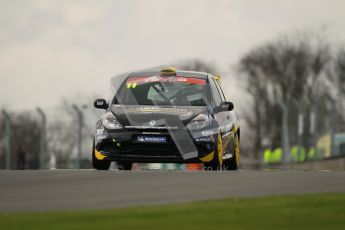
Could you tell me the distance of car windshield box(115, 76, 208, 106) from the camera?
17031mm

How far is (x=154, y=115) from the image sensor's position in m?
16.4

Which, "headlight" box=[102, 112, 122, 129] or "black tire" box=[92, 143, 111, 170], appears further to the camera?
"black tire" box=[92, 143, 111, 170]

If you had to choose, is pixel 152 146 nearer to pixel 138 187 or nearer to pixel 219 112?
pixel 219 112

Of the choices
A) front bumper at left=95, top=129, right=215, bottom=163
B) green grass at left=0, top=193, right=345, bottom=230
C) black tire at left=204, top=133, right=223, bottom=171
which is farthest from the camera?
black tire at left=204, top=133, right=223, bottom=171

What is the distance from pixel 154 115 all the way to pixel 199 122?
2.16ft

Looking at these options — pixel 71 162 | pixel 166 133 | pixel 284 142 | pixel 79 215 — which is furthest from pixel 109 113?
pixel 284 142

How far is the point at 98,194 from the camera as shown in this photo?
39.1 ft

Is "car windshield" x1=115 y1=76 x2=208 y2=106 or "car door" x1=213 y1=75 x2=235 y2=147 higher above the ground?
"car windshield" x1=115 y1=76 x2=208 y2=106

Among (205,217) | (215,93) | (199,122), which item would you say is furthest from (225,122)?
(205,217)

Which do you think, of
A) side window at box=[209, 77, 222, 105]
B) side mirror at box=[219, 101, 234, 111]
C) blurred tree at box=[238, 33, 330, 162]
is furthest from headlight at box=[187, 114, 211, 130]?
blurred tree at box=[238, 33, 330, 162]

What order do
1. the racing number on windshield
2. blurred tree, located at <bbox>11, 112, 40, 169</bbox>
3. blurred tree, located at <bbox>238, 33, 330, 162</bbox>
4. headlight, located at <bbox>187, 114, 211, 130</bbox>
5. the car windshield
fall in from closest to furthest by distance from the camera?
headlight, located at <bbox>187, 114, 211, 130</bbox> → the car windshield → the racing number on windshield → blurred tree, located at <bbox>11, 112, 40, 169</bbox> → blurred tree, located at <bbox>238, 33, 330, 162</bbox>

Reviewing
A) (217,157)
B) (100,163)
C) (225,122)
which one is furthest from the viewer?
(225,122)

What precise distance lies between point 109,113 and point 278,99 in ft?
217

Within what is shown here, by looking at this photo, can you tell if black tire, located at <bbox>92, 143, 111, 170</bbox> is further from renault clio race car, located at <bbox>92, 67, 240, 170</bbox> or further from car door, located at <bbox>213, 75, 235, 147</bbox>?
car door, located at <bbox>213, 75, 235, 147</bbox>
